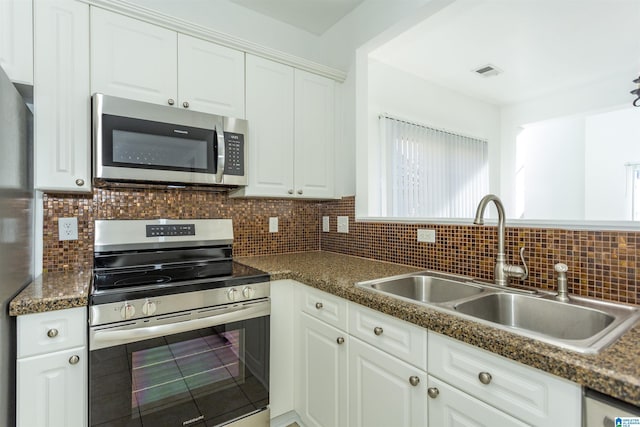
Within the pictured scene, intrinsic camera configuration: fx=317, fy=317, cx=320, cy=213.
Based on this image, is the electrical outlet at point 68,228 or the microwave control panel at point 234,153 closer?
the electrical outlet at point 68,228

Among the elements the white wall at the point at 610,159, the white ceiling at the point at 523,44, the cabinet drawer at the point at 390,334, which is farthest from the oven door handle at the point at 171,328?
the white wall at the point at 610,159

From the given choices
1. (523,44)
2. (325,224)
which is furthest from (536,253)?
(523,44)

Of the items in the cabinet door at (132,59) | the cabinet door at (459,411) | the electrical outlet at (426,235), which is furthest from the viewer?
the electrical outlet at (426,235)

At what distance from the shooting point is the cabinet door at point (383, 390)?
1.04 meters

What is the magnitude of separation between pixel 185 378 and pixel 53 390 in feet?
1.48

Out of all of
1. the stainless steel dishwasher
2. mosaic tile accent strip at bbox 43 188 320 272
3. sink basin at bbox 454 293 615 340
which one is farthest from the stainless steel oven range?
the stainless steel dishwasher

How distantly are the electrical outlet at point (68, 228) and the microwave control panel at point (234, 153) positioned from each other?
2.66 ft

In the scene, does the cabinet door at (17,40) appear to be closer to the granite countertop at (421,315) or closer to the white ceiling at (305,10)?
the granite countertop at (421,315)

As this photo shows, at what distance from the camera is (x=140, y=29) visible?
63.3 inches

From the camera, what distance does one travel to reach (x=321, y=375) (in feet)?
4.95

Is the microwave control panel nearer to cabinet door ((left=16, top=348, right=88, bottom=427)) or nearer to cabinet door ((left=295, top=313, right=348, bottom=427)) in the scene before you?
cabinet door ((left=295, top=313, right=348, bottom=427))

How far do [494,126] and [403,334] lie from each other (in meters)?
4.15

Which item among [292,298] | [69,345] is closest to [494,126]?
[292,298]

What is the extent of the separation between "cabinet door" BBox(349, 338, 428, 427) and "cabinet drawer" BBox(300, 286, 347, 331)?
0.11 meters
